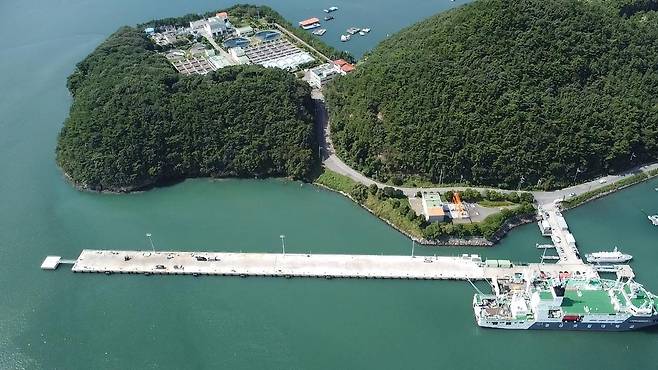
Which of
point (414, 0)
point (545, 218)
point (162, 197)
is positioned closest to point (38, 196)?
point (162, 197)

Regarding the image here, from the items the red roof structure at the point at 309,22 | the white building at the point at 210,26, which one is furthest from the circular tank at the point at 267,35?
the red roof structure at the point at 309,22

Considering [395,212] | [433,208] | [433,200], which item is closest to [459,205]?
[433,200]

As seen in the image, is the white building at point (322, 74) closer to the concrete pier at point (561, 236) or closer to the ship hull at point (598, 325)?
the concrete pier at point (561, 236)

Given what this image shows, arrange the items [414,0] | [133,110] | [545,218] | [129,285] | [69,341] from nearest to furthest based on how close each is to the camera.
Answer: [69,341]
[129,285]
[545,218]
[133,110]
[414,0]

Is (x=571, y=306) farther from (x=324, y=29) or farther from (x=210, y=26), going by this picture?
(x=210, y=26)

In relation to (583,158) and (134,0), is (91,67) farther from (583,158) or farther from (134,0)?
(583,158)

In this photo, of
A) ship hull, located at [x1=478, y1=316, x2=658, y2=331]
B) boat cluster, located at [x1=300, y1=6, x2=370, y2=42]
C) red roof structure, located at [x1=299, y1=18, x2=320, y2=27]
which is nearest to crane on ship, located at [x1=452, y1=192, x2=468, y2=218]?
ship hull, located at [x1=478, y1=316, x2=658, y2=331]
